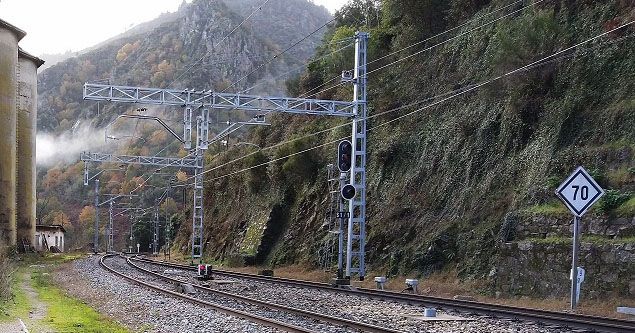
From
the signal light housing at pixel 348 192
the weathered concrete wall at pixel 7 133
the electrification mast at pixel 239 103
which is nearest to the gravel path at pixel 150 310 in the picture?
the electrification mast at pixel 239 103

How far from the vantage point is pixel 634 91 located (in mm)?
22594

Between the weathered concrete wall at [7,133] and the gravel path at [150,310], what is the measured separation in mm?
25601

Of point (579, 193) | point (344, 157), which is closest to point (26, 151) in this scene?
point (344, 157)

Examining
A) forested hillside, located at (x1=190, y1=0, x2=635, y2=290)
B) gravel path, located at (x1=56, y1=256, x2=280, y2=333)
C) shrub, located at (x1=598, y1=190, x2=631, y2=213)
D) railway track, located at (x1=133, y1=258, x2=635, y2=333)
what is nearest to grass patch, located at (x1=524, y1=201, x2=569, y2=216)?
forested hillside, located at (x1=190, y1=0, x2=635, y2=290)

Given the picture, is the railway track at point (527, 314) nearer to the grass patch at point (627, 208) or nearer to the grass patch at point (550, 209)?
the grass patch at point (627, 208)

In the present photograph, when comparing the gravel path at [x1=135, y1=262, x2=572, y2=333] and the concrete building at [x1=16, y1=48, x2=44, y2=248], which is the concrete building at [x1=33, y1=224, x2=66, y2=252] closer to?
the concrete building at [x1=16, y1=48, x2=44, y2=248]

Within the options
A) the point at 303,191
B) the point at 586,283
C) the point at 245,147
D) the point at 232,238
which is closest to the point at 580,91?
the point at 586,283

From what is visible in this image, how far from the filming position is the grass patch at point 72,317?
43.4ft

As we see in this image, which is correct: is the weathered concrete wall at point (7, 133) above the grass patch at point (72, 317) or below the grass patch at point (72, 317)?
above

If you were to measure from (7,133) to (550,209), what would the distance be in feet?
134

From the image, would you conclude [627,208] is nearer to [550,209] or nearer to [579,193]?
[550,209]

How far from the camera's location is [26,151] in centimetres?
5559

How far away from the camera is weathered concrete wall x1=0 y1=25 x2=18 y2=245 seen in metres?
48.9

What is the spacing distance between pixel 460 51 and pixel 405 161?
6.30 meters
